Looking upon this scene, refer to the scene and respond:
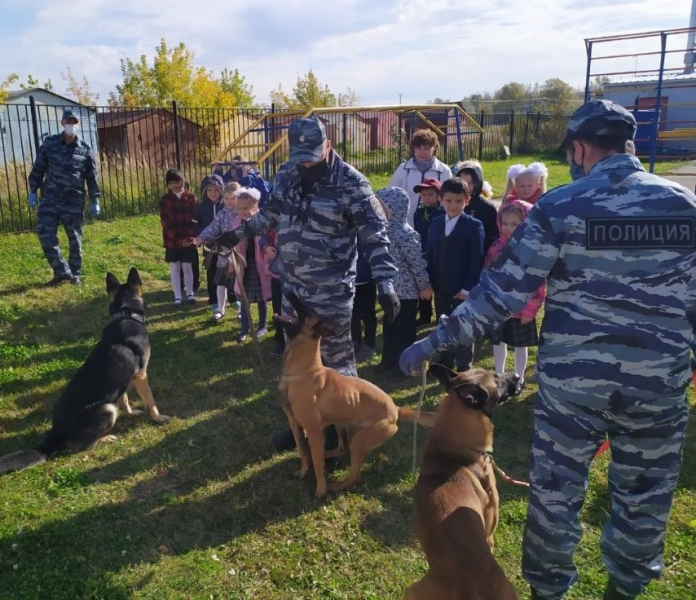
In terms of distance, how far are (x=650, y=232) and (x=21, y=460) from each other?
13.6 ft

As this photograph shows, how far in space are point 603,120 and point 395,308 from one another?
179 cm

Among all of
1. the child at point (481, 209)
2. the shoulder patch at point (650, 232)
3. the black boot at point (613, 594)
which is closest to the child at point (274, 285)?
the child at point (481, 209)

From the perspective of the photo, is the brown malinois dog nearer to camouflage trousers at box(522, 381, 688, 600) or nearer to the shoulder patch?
camouflage trousers at box(522, 381, 688, 600)

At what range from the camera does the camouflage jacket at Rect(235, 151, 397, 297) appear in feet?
11.8

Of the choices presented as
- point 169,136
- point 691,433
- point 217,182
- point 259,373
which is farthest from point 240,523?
point 169,136

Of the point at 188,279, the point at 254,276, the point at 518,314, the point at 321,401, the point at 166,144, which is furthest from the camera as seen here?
the point at 166,144

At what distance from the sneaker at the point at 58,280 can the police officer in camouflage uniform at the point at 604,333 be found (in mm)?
7494

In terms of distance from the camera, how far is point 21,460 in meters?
3.94

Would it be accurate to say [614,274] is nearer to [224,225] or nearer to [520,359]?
[520,359]

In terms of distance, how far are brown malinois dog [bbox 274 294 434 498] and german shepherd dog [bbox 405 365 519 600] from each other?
820mm

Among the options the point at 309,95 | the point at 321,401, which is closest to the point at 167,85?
the point at 309,95

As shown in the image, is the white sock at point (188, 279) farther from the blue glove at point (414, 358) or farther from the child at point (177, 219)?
the blue glove at point (414, 358)

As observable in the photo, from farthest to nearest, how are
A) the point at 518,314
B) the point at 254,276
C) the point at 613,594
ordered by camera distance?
the point at 254,276 < the point at 518,314 < the point at 613,594

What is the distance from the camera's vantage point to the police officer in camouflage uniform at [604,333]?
207cm
